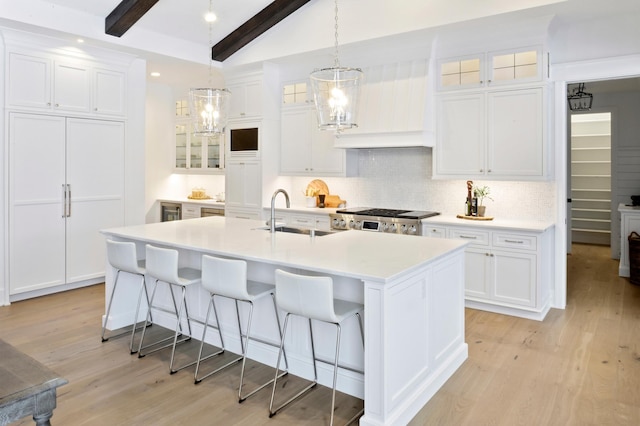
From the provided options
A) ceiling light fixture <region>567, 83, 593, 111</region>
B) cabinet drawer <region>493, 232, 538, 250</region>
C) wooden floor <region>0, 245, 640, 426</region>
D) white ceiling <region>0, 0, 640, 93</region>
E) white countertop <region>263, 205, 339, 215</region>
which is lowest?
wooden floor <region>0, 245, 640, 426</region>

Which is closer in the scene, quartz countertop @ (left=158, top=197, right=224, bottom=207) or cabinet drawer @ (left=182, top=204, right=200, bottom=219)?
quartz countertop @ (left=158, top=197, right=224, bottom=207)

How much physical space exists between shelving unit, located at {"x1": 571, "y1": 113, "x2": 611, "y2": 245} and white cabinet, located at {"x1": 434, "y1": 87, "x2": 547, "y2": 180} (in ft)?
16.7

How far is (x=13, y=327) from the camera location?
415cm

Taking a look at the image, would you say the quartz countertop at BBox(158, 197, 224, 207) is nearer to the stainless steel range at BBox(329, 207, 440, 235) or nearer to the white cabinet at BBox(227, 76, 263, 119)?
the white cabinet at BBox(227, 76, 263, 119)

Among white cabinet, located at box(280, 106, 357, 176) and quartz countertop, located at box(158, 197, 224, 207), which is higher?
white cabinet, located at box(280, 106, 357, 176)

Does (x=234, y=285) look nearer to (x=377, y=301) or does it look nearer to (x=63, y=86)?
(x=377, y=301)

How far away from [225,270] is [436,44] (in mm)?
3493

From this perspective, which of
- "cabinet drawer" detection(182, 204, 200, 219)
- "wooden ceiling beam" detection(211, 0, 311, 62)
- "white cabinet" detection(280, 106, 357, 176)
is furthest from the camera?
"cabinet drawer" detection(182, 204, 200, 219)

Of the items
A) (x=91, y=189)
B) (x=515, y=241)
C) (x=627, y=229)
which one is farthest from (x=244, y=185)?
(x=627, y=229)

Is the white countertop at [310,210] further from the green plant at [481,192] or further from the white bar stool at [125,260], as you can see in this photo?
the white bar stool at [125,260]

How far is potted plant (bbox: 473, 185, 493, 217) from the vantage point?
4996 millimetres

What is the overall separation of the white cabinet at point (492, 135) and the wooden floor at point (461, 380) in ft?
4.81

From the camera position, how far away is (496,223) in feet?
15.2

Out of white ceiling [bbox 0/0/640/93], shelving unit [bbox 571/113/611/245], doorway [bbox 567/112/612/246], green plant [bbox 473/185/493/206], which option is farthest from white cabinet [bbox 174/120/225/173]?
shelving unit [bbox 571/113/611/245]
